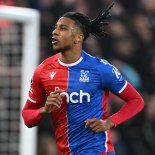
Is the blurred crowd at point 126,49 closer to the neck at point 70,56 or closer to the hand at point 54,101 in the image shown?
the neck at point 70,56

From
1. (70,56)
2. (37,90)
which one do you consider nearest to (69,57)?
(70,56)

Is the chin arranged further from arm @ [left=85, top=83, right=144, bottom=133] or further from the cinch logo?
arm @ [left=85, top=83, right=144, bottom=133]

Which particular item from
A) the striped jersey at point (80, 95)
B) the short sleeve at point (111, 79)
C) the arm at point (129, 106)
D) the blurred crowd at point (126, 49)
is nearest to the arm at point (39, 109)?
the striped jersey at point (80, 95)

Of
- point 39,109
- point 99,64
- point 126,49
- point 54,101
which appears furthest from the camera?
point 126,49

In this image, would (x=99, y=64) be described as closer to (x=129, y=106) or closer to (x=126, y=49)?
(x=129, y=106)

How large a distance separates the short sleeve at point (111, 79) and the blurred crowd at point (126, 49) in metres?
3.34

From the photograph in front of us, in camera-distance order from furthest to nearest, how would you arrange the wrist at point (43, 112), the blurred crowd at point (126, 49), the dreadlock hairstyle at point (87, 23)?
the blurred crowd at point (126, 49) → the dreadlock hairstyle at point (87, 23) → the wrist at point (43, 112)

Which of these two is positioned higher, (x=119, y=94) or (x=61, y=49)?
(x=61, y=49)

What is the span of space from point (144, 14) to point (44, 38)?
1.57 meters

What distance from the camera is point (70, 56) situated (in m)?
6.14

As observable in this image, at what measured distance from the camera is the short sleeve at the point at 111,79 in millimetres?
6066

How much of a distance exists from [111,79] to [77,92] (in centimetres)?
29

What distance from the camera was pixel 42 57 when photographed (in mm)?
9844

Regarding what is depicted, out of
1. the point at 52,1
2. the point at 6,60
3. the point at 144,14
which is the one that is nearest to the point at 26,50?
the point at 6,60
